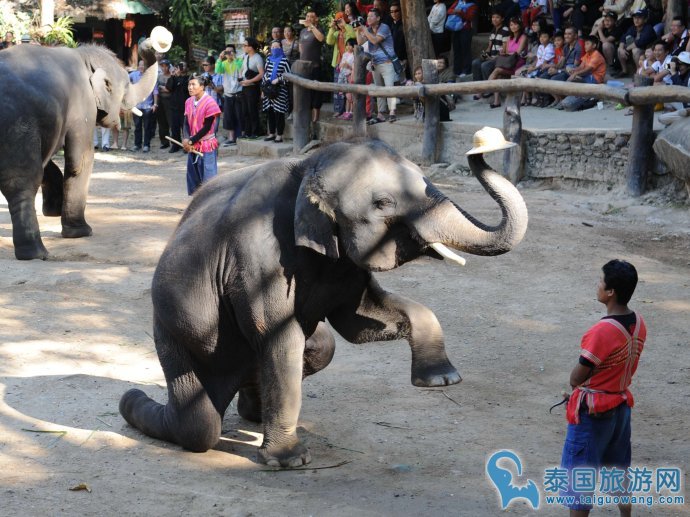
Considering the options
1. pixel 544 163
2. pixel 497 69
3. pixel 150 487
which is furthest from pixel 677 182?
pixel 150 487

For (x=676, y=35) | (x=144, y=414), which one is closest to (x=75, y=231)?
(x=144, y=414)

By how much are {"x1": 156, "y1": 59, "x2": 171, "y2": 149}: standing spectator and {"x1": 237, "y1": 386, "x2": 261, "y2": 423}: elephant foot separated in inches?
582

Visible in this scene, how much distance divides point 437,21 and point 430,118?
3868 mm

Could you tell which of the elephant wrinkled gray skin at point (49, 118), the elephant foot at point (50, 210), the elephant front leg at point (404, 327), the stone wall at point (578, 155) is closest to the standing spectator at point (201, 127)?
the elephant wrinkled gray skin at point (49, 118)

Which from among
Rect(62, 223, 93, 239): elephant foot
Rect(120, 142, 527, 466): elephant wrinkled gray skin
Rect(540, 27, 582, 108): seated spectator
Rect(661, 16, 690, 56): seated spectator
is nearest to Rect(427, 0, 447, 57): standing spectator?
Rect(540, 27, 582, 108): seated spectator

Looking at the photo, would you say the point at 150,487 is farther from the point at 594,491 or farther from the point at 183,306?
the point at 594,491

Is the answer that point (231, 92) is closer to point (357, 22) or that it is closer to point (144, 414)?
point (357, 22)

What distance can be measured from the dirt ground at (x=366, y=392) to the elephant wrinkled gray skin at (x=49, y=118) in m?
0.42

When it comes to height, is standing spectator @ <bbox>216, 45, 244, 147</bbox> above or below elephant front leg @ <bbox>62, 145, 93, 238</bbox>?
above

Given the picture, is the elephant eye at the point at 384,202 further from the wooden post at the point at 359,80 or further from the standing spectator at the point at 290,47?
the standing spectator at the point at 290,47

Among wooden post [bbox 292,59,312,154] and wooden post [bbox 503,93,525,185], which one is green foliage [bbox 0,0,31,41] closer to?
wooden post [bbox 292,59,312,154]

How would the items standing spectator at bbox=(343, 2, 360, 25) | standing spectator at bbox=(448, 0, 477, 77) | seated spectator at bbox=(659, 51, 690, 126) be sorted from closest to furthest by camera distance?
seated spectator at bbox=(659, 51, 690, 126) → standing spectator at bbox=(343, 2, 360, 25) → standing spectator at bbox=(448, 0, 477, 77)

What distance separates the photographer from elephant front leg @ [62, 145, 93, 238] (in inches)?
426

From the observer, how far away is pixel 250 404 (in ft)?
18.9
